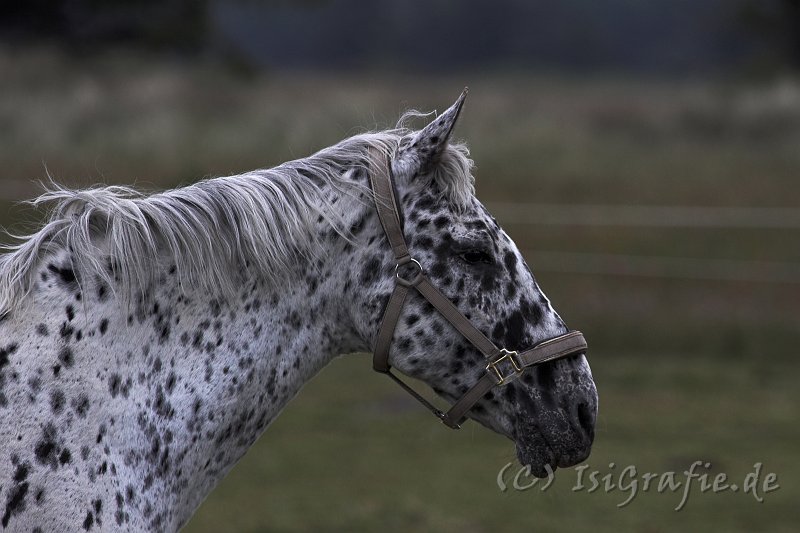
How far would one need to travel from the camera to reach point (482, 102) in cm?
2122

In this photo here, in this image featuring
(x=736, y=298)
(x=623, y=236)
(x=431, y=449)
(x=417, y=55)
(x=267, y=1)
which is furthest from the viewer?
(x=417, y=55)

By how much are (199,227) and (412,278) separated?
1.85ft

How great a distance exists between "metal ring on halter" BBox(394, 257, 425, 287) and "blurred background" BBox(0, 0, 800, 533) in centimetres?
61

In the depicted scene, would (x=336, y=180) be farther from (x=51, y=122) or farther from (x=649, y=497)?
(x=51, y=122)

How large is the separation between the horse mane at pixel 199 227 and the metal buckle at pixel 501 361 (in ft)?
1.36

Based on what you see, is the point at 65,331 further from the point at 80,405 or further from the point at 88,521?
the point at 88,521

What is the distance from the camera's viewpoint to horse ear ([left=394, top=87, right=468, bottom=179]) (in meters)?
2.81

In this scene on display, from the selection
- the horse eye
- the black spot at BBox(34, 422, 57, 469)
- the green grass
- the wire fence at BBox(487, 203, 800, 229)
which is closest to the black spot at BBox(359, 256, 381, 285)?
the horse eye

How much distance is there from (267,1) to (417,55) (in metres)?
25.0

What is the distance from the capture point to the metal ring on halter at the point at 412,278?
276cm

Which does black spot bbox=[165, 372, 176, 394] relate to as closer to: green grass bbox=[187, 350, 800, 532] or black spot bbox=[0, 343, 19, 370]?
black spot bbox=[0, 343, 19, 370]

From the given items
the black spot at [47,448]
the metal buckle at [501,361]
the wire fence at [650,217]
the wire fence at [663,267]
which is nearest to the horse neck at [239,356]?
the black spot at [47,448]

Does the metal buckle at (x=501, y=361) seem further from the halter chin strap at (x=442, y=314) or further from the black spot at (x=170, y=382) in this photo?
the black spot at (x=170, y=382)

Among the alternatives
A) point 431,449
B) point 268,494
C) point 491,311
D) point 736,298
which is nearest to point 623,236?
point 736,298
